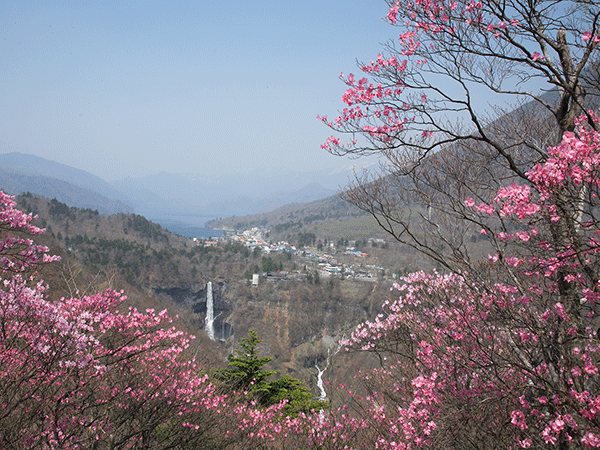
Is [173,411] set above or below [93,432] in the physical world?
below

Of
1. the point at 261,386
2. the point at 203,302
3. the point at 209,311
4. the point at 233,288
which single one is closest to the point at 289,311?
the point at 233,288

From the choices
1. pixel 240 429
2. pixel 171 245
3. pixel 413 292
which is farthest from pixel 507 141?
pixel 171 245

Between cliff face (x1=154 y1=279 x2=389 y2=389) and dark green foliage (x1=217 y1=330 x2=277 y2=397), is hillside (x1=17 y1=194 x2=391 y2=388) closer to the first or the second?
cliff face (x1=154 y1=279 x2=389 y2=389)

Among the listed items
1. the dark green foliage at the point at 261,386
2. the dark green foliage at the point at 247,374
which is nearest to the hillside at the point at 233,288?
the dark green foliage at the point at 261,386

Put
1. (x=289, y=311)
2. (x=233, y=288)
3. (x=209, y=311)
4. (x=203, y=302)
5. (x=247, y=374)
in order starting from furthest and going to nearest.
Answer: (x=233, y=288) < (x=203, y=302) < (x=209, y=311) < (x=289, y=311) < (x=247, y=374)

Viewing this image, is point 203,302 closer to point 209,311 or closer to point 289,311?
point 209,311

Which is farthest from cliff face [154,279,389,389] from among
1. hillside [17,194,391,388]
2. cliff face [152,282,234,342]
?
hillside [17,194,391,388]

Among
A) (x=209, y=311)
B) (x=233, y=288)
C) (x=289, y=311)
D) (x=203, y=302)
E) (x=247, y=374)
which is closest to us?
(x=247, y=374)

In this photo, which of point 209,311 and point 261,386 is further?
point 209,311

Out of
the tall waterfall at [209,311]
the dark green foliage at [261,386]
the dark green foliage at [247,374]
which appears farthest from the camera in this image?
A: the tall waterfall at [209,311]

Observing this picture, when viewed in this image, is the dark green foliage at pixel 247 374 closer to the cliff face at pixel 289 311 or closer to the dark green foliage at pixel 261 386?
the dark green foliage at pixel 261 386

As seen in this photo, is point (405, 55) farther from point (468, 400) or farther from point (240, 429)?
point (240, 429)
